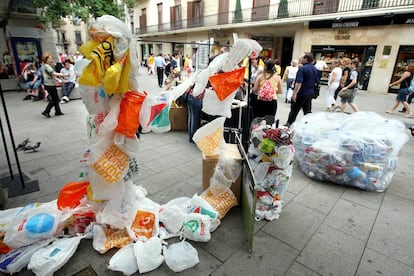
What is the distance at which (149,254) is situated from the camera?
6.37 feet

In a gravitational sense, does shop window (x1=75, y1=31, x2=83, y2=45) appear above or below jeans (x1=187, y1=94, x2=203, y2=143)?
above

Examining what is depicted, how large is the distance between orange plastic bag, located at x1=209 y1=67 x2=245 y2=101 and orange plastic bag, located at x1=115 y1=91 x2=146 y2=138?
24.7 inches

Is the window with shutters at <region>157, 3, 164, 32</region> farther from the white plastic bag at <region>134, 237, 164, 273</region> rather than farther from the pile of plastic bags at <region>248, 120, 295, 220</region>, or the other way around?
the white plastic bag at <region>134, 237, 164, 273</region>

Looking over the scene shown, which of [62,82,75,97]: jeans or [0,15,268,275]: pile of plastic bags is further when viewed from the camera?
[62,82,75,97]: jeans

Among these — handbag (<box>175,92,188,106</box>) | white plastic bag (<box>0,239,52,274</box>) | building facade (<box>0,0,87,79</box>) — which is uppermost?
building facade (<box>0,0,87,79</box>)

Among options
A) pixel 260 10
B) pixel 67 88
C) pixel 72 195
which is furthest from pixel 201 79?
pixel 260 10

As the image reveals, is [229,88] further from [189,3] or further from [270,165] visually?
[189,3]

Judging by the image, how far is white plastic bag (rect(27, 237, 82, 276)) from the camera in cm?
178

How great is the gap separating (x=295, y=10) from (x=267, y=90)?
1238cm

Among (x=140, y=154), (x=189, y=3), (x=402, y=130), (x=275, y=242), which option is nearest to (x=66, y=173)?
(x=140, y=154)

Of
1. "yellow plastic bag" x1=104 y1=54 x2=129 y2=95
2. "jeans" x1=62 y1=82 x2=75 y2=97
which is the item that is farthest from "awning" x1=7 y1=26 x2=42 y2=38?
"yellow plastic bag" x1=104 y1=54 x2=129 y2=95

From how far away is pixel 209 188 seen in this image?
2.66 meters

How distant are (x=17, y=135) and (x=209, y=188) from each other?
14.8 feet

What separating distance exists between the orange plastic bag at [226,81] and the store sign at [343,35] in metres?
12.7
